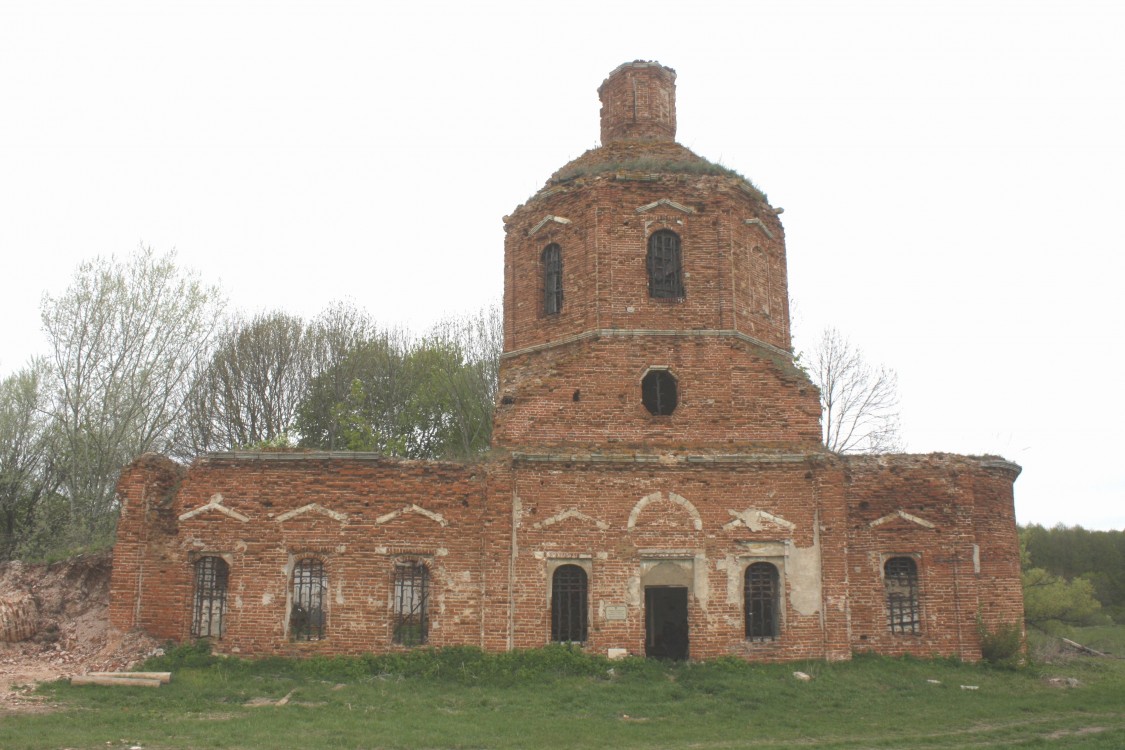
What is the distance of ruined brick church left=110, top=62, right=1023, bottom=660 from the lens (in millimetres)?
13258

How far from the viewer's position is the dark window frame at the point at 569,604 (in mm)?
13273

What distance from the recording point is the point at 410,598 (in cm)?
1364

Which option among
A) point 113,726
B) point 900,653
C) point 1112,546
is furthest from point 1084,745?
point 1112,546

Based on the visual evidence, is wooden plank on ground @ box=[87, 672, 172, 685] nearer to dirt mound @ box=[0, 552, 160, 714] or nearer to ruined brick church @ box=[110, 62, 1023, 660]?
dirt mound @ box=[0, 552, 160, 714]

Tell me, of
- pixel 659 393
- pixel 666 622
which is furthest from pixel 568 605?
pixel 659 393

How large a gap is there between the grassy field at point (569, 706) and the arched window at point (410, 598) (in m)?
0.58

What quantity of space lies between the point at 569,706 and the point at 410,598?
3617 mm

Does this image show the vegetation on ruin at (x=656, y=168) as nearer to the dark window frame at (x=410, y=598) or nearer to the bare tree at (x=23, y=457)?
the dark window frame at (x=410, y=598)

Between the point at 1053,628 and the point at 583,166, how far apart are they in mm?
19296

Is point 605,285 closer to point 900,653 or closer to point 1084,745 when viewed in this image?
point 900,653

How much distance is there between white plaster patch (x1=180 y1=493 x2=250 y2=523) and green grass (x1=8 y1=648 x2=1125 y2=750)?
2.00 metres

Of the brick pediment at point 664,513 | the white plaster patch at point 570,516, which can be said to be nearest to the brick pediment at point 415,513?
the white plaster patch at point 570,516

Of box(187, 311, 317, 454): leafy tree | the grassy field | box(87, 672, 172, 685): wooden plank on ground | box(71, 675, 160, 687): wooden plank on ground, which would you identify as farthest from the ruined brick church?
box(187, 311, 317, 454): leafy tree

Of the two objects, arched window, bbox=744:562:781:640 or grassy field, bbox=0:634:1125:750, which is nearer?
grassy field, bbox=0:634:1125:750
